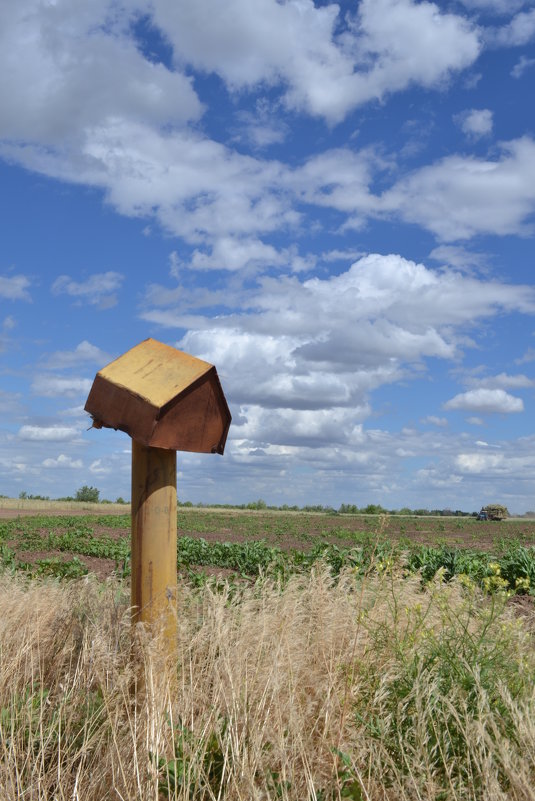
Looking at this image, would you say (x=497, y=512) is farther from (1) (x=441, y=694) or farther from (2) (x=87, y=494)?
(1) (x=441, y=694)

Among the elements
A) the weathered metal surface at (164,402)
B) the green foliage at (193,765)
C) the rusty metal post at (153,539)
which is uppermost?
the weathered metal surface at (164,402)

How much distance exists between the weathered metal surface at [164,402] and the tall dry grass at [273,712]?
1091mm

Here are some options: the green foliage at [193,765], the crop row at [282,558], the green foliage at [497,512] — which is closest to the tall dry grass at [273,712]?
the green foliage at [193,765]

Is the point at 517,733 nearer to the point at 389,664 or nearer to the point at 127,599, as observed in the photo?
the point at 389,664

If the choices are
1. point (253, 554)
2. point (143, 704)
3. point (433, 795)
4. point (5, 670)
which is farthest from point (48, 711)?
point (253, 554)

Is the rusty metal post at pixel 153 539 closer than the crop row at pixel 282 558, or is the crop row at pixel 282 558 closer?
the rusty metal post at pixel 153 539

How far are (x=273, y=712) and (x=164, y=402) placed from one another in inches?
70.5

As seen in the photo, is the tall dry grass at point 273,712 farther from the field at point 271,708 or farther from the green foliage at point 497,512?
the green foliage at point 497,512

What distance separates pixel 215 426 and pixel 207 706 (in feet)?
5.27

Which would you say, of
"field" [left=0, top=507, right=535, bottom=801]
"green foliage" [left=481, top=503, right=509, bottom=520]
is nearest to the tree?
"green foliage" [left=481, top=503, right=509, bottom=520]

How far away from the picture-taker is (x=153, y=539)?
4.18 m

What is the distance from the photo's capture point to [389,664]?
4.27 m

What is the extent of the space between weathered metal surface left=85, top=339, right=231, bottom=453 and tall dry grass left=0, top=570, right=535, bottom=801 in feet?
3.58

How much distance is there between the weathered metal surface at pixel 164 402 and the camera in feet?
13.5
